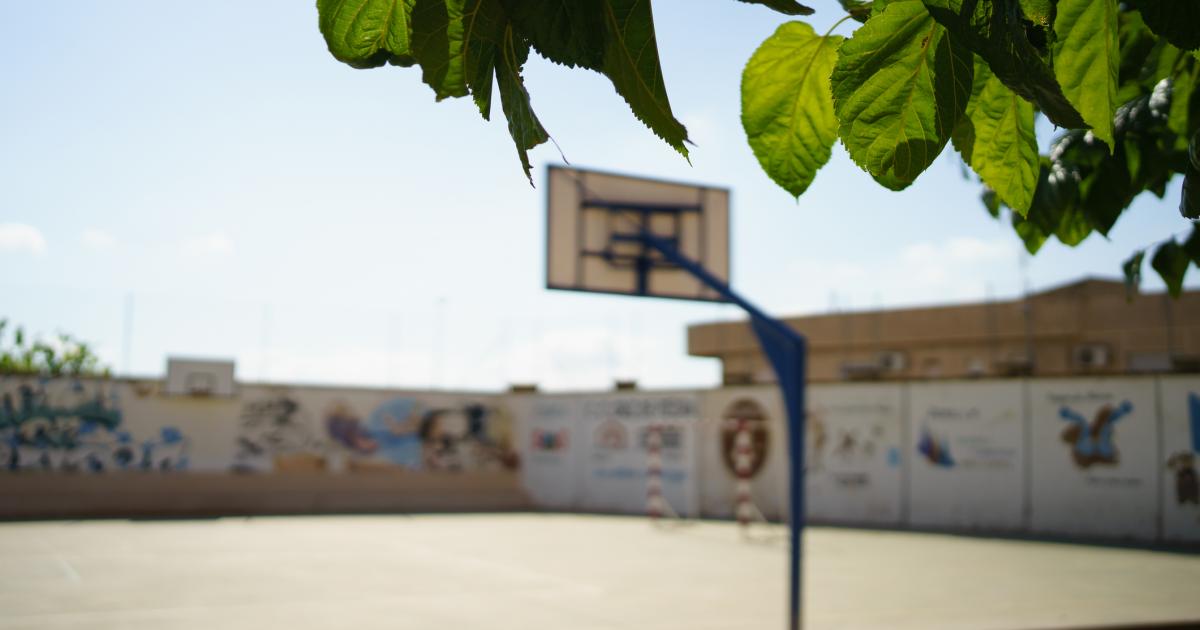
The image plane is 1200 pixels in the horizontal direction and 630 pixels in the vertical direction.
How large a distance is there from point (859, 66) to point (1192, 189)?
55 centimetres

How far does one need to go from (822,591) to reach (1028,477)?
8.62 meters

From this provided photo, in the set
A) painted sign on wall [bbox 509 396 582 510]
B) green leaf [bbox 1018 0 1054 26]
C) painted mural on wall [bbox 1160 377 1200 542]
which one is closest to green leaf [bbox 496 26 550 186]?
green leaf [bbox 1018 0 1054 26]

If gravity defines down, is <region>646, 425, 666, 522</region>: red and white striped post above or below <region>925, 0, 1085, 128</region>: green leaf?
below

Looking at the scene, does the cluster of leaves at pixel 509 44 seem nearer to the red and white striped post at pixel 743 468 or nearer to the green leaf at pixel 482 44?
the green leaf at pixel 482 44

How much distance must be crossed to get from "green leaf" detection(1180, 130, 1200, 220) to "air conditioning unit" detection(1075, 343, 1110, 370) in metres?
32.4

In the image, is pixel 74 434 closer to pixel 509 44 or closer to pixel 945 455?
pixel 945 455

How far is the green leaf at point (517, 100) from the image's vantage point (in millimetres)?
776

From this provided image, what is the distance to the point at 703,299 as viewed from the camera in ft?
37.3

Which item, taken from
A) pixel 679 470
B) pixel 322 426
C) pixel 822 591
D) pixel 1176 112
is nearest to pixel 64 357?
pixel 322 426

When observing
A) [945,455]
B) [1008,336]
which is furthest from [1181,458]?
[1008,336]

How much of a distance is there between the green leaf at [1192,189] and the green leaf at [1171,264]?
4.91 feet

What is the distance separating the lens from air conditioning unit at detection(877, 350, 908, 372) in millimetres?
35562

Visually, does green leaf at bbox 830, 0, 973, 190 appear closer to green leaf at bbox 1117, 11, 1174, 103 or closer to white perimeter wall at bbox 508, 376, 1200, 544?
green leaf at bbox 1117, 11, 1174, 103

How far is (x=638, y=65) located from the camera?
73 centimetres
